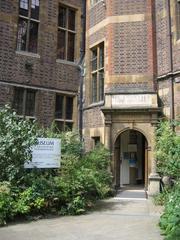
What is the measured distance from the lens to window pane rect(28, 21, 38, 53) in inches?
532

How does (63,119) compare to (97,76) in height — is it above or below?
below

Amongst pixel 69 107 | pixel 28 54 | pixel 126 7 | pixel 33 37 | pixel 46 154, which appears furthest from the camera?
pixel 69 107

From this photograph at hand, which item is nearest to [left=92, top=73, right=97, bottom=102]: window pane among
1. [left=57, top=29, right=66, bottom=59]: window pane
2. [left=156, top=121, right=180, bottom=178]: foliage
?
[left=57, top=29, right=66, bottom=59]: window pane

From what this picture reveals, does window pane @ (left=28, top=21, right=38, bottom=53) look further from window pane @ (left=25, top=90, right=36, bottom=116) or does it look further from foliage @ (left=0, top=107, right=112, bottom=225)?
foliage @ (left=0, top=107, right=112, bottom=225)

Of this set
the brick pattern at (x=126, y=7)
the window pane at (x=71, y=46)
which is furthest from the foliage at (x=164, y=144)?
the window pane at (x=71, y=46)

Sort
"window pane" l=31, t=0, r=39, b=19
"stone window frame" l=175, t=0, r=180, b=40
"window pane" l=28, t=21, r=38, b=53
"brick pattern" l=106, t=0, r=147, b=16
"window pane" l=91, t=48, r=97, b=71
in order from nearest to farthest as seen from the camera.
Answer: "stone window frame" l=175, t=0, r=180, b=40, "brick pattern" l=106, t=0, r=147, b=16, "window pane" l=28, t=21, r=38, b=53, "window pane" l=31, t=0, r=39, b=19, "window pane" l=91, t=48, r=97, b=71

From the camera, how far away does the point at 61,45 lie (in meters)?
14.4

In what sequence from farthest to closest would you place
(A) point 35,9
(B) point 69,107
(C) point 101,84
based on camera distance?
(B) point 69,107 → (A) point 35,9 → (C) point 101,84

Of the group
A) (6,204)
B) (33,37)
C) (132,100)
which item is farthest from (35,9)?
(6,204)

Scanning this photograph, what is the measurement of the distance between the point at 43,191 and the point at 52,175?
98 cm

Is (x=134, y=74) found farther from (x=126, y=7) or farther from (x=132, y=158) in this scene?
(x=132, y=158)

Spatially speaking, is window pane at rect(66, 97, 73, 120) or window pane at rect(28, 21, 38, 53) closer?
window pane at rect(28, 21, 38, 53)

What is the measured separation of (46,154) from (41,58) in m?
5.43

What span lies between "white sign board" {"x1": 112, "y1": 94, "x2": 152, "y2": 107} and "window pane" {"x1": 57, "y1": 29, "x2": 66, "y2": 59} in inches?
139
